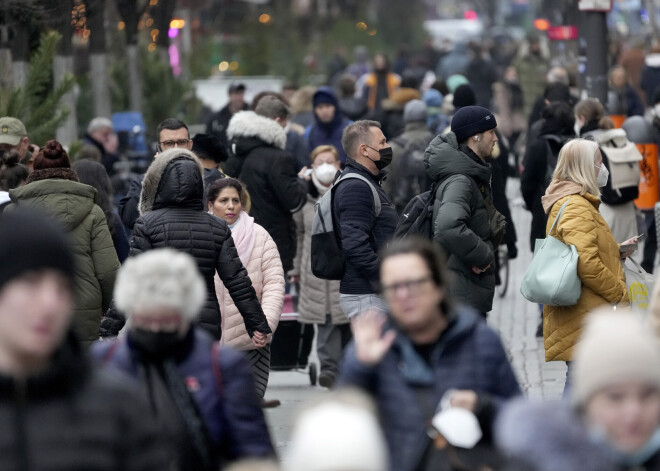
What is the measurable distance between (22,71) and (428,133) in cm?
373

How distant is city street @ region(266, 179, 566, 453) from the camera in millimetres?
10250

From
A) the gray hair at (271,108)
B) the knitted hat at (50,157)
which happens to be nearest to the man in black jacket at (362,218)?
the knitted hat at (50,157)

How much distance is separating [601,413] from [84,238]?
5.38 m

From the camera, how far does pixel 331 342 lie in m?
11.4

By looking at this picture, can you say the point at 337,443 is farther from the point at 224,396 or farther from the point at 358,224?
the point at 358,224

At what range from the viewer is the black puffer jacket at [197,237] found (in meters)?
7.87

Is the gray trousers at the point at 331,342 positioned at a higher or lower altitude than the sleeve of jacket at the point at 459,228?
lower

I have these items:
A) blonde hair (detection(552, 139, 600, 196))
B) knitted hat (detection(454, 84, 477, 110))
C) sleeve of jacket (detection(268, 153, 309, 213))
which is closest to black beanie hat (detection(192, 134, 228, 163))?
sleeve of jacket (detection(268, 153, 309, 213))

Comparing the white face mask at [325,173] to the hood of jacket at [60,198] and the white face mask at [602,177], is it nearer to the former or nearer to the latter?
the white face mask at [602,177]

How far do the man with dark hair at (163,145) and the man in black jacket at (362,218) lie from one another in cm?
165

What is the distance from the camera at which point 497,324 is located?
1358 centimetres

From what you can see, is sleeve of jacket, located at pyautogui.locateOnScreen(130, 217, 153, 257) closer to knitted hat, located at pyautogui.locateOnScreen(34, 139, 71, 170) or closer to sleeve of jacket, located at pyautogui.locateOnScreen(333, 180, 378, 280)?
knitted hat, located at pyautogui.locateOnScreen(34, 139, 71, 170)

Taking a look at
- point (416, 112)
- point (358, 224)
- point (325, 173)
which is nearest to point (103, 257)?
point (358, 224)

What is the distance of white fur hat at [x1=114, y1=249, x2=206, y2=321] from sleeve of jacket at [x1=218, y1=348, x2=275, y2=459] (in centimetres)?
20
